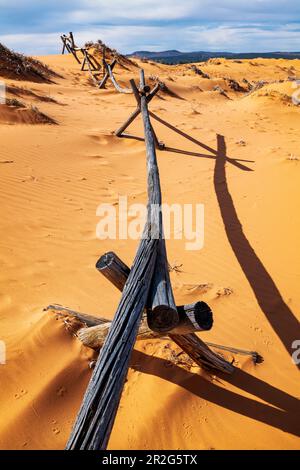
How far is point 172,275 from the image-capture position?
164 inches

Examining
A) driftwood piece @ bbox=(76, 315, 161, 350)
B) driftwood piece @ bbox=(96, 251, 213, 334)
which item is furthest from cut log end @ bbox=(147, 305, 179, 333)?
driftwood piece @ bbox=(76, 315, 161, 350)

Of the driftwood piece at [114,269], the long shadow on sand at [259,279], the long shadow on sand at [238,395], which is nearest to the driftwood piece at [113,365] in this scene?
the driftwood piece at [114,269]

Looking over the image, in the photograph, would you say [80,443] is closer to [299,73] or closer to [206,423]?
[206,423]

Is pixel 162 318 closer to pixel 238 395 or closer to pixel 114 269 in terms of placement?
pixel 114 269

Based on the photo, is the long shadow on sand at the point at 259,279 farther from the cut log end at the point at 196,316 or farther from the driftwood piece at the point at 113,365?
the driftwood piece at the point at 113,365

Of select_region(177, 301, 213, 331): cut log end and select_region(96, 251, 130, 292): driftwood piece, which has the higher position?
select_region(96, 251, 130, 292): driftwood piece

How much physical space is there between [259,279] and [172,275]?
3.42ft

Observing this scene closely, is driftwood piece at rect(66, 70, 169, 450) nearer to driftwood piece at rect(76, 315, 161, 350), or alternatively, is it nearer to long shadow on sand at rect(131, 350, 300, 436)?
driftwood piece at rect(76, 315, 161, 350)

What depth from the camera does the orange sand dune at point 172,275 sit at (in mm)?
2445

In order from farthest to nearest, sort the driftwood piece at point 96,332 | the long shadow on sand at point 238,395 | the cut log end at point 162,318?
the long shadow on sand at point 238,395 < the driftwood piece at point 96,332 < the cut log end at point 162,318

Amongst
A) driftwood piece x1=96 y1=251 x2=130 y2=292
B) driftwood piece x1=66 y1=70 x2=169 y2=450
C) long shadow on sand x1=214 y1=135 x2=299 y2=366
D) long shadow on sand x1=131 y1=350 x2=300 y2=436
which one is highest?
driftwood piece x1=96 y1=251 x2=130 y2=292

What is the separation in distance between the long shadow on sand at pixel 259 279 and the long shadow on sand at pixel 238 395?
0.57 m

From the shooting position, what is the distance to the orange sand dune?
2.45 m

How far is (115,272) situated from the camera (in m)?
2.19
